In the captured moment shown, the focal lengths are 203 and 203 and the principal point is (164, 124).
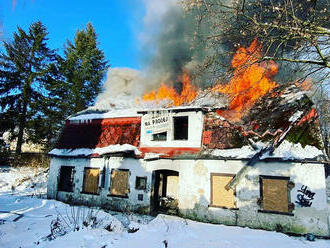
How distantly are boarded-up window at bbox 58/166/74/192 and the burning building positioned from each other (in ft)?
Result: 0.21

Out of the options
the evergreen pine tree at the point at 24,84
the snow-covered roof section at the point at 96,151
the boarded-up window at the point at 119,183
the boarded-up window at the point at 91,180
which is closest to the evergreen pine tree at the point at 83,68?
the evergreen pine tree at the point at 24,84

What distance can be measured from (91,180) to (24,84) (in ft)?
55.1

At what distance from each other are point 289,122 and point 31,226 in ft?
37.2

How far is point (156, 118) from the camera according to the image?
1221 centimetres

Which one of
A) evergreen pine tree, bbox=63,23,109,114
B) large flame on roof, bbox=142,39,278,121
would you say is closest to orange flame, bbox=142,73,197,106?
large flame on roof, bbox=142,39,278,121

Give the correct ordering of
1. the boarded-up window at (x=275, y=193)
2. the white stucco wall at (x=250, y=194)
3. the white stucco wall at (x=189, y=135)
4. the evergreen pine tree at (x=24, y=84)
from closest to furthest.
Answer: the white stucco wall at (x=250, y=194), the boarded-up window at (x=275, y=193), the white stucco wall at (x=189, y=135), the evergreen pine tree at (x=24, y=84)

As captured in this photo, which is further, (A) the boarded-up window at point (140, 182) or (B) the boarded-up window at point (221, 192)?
(A) the boarded-up window at point (140, 182)

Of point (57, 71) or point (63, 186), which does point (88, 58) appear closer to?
point (57, 71)

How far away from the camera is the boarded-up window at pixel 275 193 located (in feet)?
28.6

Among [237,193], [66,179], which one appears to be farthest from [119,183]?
[237,193]

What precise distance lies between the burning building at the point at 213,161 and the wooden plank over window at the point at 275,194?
0.13 ft

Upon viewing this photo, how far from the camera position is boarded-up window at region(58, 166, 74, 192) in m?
13.9

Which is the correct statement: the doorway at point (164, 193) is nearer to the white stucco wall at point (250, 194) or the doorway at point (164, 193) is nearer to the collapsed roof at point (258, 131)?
the white stucco wall at point (250, 194)

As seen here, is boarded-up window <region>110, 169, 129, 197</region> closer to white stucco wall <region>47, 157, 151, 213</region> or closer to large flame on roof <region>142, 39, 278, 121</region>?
white stucco wall <region>47, 157, 151, 213</region>
